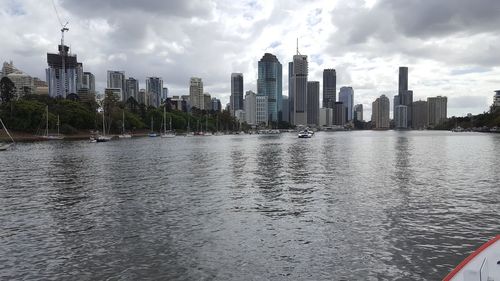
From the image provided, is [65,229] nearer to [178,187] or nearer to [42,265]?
[42,265]

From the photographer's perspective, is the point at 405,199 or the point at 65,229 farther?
the point at 405,199

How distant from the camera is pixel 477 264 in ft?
29.6

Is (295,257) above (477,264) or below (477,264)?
below

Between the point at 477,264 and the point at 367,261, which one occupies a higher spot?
the point at 477,264

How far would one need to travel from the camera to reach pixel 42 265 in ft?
53.0

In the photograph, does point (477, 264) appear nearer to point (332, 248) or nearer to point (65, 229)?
point (332, 248)

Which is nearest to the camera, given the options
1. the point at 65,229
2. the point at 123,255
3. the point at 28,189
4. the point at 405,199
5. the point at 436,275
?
the point at 436,275

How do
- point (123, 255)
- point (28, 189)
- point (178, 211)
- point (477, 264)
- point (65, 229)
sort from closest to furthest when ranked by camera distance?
point (477, 264) → point (123, 255) → point (65, 229) → point (178, 211) → point (28, 189)

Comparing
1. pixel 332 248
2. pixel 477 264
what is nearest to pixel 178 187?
pixel 332 248

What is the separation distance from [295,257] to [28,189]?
95.7 ft

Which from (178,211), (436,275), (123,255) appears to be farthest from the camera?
(178,211)

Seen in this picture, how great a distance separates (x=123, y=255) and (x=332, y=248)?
8948 mm

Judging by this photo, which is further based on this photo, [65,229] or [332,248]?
[65,229]

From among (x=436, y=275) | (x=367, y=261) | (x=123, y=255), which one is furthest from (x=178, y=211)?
(x=436, y=275)
